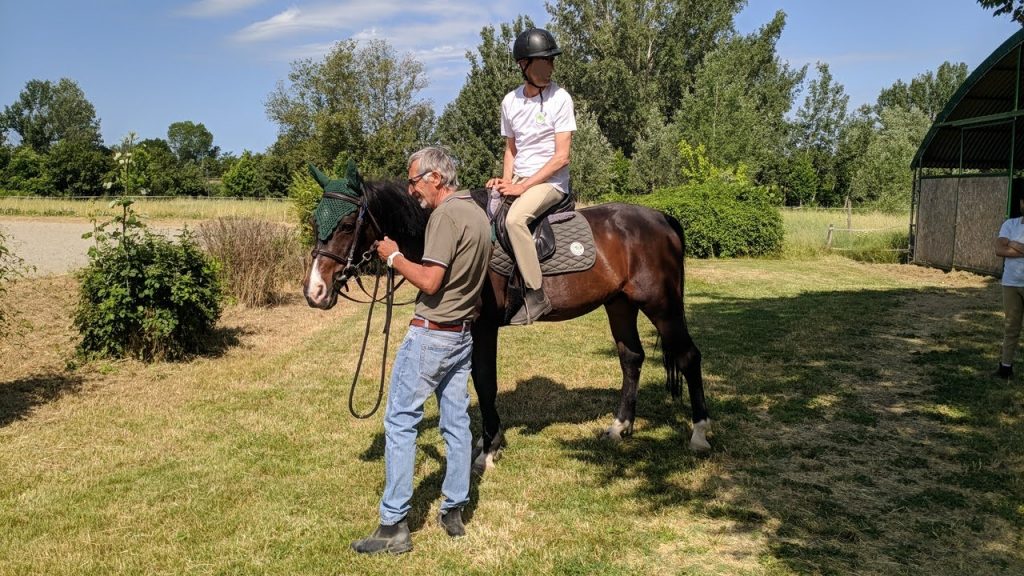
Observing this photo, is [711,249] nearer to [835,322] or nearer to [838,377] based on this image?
[835,322]

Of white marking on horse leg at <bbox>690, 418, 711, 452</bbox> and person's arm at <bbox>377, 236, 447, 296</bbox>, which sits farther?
white marking on horse leg at <bbox>690, 418, 711, 452</bbox>

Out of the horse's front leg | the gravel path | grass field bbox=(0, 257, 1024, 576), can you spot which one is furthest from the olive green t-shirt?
the gravel path

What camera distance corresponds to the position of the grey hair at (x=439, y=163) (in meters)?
3.99

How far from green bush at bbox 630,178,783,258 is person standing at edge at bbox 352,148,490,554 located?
1819cm

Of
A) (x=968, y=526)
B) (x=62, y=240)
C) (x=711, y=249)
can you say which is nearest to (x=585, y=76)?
(x=711, y=249)

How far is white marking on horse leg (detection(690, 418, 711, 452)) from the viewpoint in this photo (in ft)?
18.8

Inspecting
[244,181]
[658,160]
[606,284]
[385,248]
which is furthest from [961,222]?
[244,181]

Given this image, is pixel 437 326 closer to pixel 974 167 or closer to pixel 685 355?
pixel 685 355

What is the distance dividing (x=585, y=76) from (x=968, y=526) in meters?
47.8

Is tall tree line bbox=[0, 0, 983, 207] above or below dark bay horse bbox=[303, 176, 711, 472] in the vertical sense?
above

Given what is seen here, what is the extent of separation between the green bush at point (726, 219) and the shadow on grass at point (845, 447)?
447 inches

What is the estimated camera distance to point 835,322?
37.9 feet

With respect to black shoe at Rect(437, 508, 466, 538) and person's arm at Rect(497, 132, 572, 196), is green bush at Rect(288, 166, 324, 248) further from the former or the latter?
black shoe at Rect(437, 508, 466, 538)

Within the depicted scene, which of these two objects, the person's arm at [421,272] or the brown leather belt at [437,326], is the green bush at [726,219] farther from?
the person's arm at [421,272]
